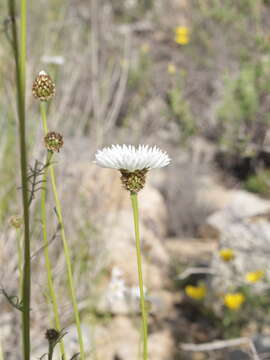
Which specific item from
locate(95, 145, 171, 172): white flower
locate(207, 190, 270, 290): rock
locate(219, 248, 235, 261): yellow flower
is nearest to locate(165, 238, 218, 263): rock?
locate(207, 190, 270, 290): rock

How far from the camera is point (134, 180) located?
0.55 m

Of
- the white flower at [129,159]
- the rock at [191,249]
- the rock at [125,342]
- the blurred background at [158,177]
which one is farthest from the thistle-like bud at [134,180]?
the rock at [191,249]

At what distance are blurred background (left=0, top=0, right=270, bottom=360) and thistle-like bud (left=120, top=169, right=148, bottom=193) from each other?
0.11 m

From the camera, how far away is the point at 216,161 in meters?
5.38

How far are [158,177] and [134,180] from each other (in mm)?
4237

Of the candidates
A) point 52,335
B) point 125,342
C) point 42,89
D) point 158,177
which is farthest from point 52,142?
point 158,177

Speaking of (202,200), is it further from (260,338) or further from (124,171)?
(124,171)

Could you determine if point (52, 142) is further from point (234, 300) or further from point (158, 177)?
point (158, 177)

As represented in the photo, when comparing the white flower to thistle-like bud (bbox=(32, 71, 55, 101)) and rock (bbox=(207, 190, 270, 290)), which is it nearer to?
thistle-like bud (bbox=(32, 71, 55, 101))

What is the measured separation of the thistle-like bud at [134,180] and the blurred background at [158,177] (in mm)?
105

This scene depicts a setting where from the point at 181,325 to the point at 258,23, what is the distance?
4.46 meters

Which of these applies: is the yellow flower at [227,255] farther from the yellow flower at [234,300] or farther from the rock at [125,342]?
the rock at [125,342]

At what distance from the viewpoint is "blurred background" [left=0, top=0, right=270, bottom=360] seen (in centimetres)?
201

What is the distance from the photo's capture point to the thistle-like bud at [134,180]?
547 mm
